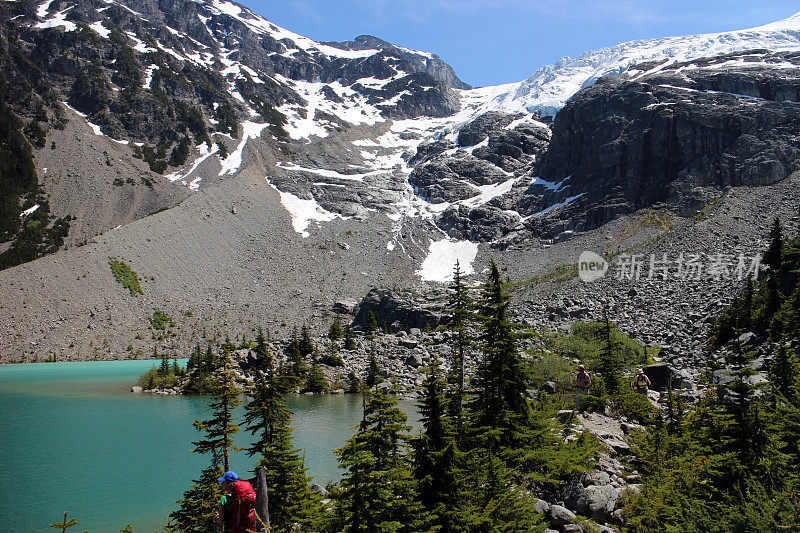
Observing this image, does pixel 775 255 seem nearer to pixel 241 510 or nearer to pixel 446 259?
pixel 241 510

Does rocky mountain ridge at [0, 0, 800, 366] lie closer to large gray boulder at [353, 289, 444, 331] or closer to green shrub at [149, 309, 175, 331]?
green shrub at [149, 309, 175, 331]

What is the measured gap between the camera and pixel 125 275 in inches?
2980

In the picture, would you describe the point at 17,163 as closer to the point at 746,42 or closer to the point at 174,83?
the point at 174,83

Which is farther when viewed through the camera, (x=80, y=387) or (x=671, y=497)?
(x=80, y=387)

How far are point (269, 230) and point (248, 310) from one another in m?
27.6

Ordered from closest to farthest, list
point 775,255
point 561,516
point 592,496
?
point 561,516 < point 592,496 < point 775,255

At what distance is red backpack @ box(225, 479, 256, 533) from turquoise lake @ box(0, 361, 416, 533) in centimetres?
239

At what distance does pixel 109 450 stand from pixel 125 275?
57.1 metres

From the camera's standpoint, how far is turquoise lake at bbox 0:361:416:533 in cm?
1928

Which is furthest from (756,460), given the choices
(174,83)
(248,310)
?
(174,83)

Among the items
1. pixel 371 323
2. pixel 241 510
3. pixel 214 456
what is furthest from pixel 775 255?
pixel 371 323

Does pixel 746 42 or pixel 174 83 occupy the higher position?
pixel 746 42

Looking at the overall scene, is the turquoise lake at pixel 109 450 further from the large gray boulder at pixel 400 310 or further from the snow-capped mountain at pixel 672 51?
the snow-capped mountain at pixel 672 51

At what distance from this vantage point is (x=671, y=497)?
1006 cm
